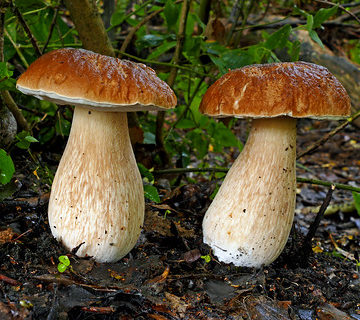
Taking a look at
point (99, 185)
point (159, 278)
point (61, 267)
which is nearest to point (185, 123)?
point (99, 185)

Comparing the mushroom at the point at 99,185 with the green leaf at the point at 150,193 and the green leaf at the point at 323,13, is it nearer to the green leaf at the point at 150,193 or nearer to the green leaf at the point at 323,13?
the green leaf at the point at 150,193

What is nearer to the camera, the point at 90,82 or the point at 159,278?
the point at 90,82

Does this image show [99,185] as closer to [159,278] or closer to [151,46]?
[159,278]

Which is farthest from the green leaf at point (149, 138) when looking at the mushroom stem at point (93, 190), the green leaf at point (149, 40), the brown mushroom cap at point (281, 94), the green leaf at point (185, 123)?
the brown mushroom cap at point (281, 94)

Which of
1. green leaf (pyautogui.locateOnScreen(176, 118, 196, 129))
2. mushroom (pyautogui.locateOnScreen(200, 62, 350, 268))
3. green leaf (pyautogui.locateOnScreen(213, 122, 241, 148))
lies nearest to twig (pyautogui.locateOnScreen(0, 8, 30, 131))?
green leaf (pyautogui.locateOnScreen(176, 118, 196, 129))

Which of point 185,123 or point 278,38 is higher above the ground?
point 278,38

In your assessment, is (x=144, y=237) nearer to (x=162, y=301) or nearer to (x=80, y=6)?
(x=162, y=301)
